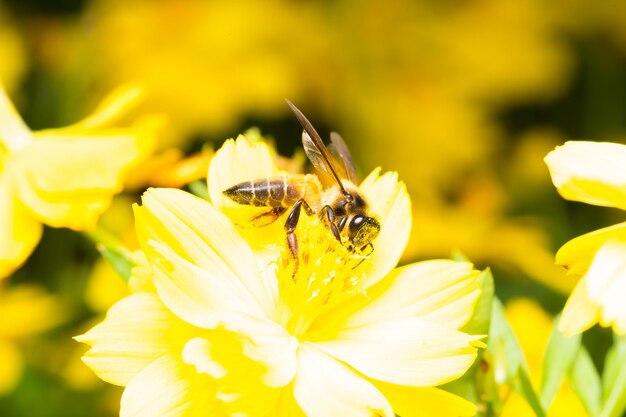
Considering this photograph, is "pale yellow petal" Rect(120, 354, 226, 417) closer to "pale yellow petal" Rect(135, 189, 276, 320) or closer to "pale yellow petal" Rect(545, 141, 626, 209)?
"pale yellow petal" Rect(135, 189, 276, 320)

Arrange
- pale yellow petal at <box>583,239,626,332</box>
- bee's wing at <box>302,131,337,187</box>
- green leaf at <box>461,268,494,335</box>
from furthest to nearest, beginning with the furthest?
bee's wing at <box>302,131,337,187</box>, green leaf at <box>461,268,494,335</box>, pale yellow petal at <box>583,239,626,332</box>

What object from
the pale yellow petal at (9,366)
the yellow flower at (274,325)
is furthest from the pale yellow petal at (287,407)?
the pale yellow petal at (9,366)

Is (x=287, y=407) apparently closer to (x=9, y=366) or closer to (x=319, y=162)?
(x=319, y=162)

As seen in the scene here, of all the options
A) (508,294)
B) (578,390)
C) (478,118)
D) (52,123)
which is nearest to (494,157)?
(478,118)

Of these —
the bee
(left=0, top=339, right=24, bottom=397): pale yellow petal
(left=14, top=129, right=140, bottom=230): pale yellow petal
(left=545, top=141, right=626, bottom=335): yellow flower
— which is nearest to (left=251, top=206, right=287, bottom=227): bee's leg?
the bee

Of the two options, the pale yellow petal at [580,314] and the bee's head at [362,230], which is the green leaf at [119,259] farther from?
the pale yellow petal at [580,314]
